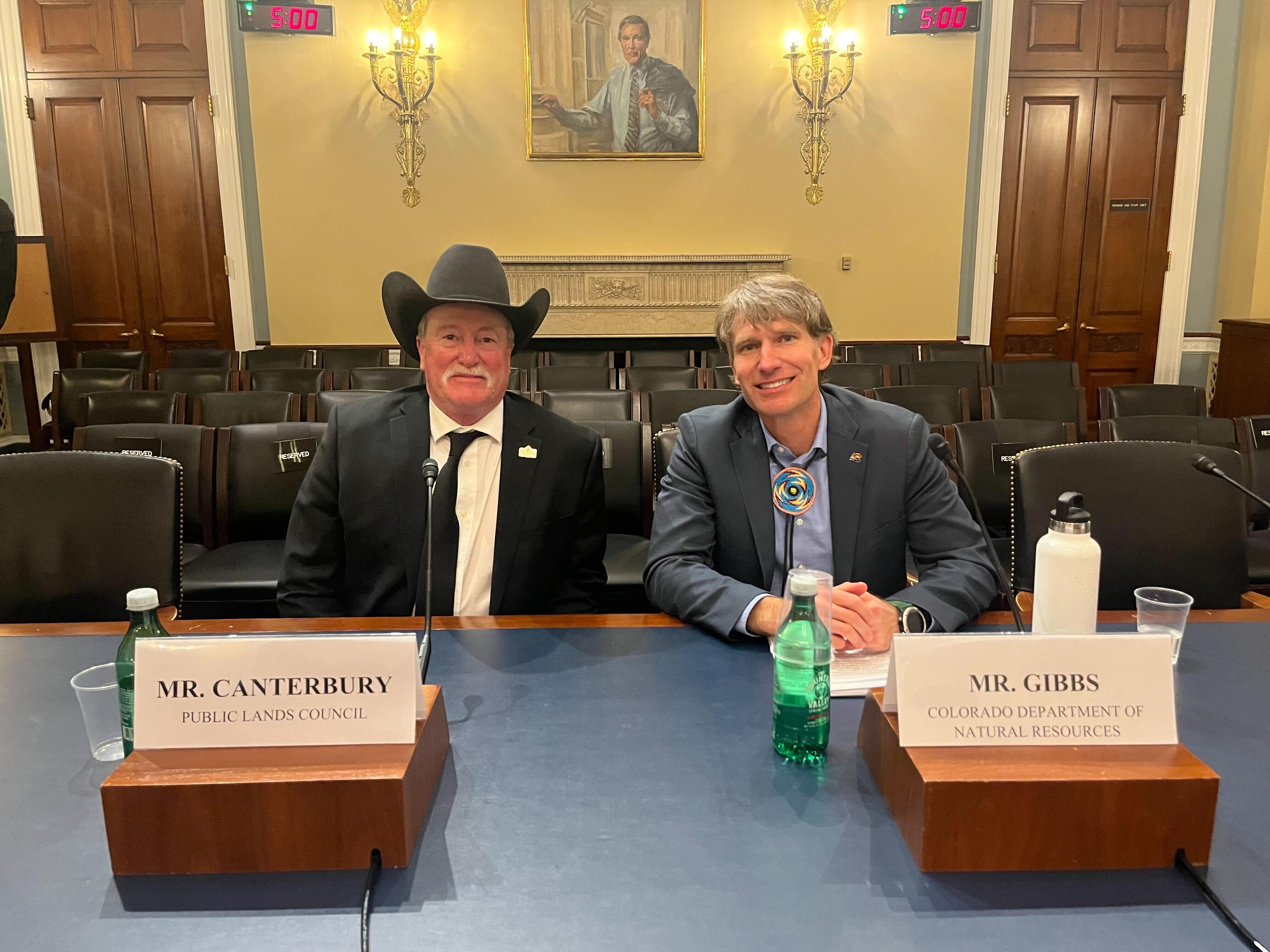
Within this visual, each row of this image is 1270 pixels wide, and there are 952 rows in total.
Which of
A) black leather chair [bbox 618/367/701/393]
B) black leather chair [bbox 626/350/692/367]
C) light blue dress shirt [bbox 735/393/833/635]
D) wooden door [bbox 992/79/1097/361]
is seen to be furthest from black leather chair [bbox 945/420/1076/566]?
wooden door [bbox 992/79/1097/361]

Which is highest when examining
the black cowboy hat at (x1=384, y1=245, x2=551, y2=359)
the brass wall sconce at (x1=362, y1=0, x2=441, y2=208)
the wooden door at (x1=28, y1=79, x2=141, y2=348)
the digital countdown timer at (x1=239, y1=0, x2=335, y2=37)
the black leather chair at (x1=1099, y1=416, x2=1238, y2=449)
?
the digital countdown timer at (x1=239, y1=0, x2=335, y2=37)

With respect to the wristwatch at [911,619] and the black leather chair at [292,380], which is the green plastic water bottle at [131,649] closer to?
the wristwatch at [911,619]

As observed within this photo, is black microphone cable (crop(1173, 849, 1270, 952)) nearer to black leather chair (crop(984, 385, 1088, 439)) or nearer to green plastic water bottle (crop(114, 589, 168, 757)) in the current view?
green plastic water bottle (crop(114, 589, 168, 757))

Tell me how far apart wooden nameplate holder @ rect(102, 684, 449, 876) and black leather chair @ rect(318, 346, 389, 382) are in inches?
187

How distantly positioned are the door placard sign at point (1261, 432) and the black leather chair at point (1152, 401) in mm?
804

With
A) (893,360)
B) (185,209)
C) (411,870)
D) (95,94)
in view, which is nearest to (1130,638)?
(411,870)

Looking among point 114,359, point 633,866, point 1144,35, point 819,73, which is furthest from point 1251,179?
point 114,359

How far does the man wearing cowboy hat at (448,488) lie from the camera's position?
180 centimetres

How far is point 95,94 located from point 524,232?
11.0 feet

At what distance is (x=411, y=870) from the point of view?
0.83m

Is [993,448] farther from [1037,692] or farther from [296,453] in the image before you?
[296,453]

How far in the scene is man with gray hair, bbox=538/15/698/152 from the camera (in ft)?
21.3

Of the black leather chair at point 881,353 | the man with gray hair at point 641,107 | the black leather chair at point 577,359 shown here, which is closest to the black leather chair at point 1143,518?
the black leather chair at point 881,353

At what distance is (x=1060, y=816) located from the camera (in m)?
0.80
